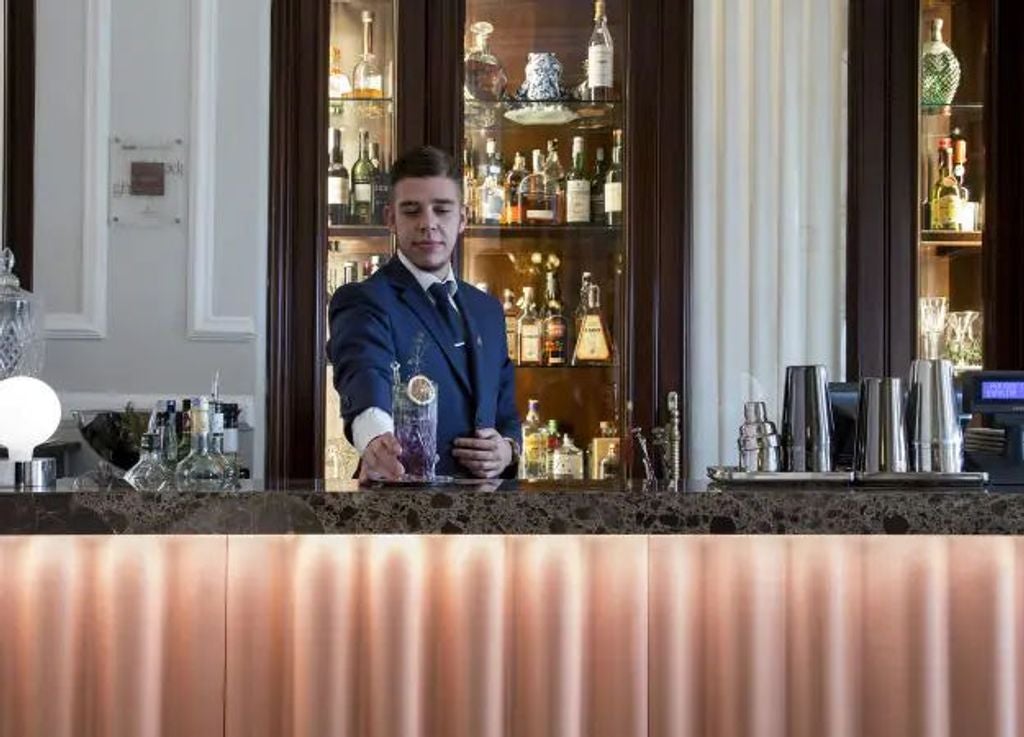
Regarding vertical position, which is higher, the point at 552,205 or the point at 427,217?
the point at 552,205

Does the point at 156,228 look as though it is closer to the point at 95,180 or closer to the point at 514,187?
the point at 95,180

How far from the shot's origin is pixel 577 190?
3.64 metres

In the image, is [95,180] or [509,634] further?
[95,180]

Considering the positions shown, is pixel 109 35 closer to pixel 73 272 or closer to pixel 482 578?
pixel 73 272

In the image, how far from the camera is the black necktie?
9.82 ft

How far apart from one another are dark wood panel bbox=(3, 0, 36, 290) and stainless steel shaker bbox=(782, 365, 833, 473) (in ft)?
7.14

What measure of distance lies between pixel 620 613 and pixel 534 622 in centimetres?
11

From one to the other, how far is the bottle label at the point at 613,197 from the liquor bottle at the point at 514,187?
0.23 metres

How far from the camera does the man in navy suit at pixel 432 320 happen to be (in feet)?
9.30

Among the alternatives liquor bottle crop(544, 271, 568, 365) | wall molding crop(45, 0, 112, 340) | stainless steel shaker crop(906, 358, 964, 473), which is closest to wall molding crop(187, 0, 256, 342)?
wall molding crop(45, 0, 112, 340)

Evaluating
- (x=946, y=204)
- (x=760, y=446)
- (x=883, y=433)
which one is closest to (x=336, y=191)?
(x=946, y=204)

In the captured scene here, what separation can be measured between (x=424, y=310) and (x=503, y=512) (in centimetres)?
133

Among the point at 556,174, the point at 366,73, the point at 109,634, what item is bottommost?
the point at 109,634

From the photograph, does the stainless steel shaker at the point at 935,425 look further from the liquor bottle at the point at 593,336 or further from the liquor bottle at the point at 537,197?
the liquor bottle at the point at 537,197
